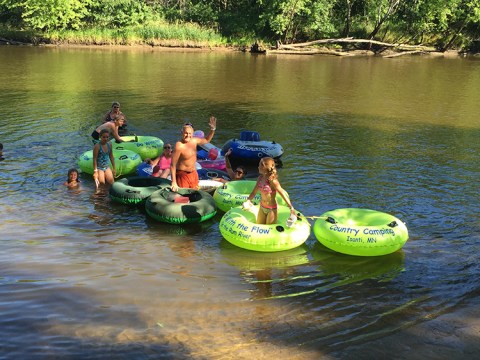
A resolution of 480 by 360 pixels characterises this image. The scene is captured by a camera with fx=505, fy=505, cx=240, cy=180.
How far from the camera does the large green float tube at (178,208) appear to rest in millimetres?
7777

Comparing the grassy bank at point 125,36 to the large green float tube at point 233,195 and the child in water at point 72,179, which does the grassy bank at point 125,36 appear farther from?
the large green float tube at point 233,195

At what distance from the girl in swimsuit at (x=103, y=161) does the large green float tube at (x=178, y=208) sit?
5.47ft

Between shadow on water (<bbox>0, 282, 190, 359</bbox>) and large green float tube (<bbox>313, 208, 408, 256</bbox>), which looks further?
large green float tube (<bbox>313, 208, 408, 256</bbox>)

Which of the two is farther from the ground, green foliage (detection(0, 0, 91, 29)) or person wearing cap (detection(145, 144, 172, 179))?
green foliage (detection(0, 0, 91, 29))

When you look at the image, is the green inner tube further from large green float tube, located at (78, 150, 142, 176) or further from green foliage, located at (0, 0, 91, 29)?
green foliage, located at (0, 0, 91, 29)

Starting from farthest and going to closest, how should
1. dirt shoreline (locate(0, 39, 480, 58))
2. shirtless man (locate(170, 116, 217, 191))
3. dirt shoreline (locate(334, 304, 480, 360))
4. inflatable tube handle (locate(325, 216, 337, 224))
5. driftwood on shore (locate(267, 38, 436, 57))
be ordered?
driftwood on shore (locate(267, 38, 436, 57)) < dirt shoreline (locate(0, 39, 480, 58)) < shirtless man (locate(170, 116, 217, 191)) < inflatable tube handle (locate(325, 216, 337, 224)) < dirt shoreline (locate(334, 304, 480, 360))

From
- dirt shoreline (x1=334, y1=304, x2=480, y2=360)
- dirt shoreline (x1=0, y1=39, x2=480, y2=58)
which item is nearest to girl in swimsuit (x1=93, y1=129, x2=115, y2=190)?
dirt shoreline (x1=334, y1=304, x2=480, y2=360)

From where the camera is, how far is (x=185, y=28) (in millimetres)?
39375

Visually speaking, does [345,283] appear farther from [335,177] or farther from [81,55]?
[81,55]

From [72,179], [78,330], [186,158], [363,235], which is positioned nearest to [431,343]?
[363,235]

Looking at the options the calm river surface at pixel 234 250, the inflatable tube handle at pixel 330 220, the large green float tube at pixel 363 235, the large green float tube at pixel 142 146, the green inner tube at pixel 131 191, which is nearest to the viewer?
the calm river surface at pixel 234 250

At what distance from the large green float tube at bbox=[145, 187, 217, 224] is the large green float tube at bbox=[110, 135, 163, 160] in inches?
124

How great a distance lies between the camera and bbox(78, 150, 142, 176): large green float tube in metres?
10.1

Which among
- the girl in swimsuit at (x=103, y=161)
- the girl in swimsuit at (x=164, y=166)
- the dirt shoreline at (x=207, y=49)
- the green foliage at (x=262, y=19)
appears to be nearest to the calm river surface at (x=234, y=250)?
the girl in swimsuit at (x=103, y=161)
